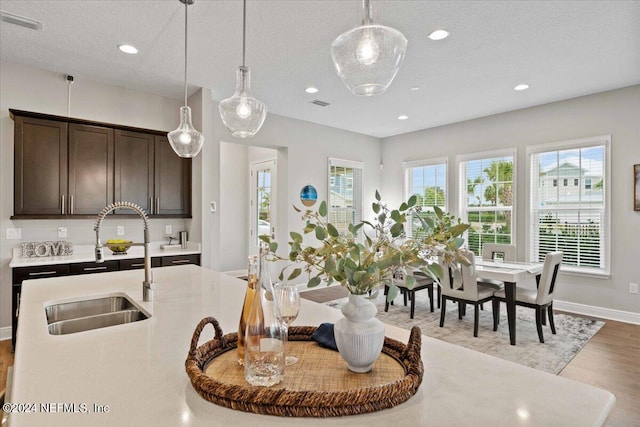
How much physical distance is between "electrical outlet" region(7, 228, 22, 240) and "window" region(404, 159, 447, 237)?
543cm

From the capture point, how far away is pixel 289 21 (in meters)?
2.86

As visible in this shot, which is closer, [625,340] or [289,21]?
[289,21]

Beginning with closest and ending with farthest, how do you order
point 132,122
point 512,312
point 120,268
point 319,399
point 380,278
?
1. point 319,399
2. point 380,278
3. point 512,312
4. point 120,268
5. point 132,122

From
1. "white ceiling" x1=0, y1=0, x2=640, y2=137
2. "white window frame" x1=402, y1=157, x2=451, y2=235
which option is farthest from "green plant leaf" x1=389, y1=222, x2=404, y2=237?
"white window frame" x1=402, y1=157, x2=451, y2=235

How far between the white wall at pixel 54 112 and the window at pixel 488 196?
186 inches

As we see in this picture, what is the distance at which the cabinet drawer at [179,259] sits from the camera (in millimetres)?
4127

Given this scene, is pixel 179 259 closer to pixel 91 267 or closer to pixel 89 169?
pixel 91 267

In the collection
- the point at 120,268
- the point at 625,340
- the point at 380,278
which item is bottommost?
the point at 625,340

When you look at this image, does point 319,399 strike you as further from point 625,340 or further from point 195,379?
point 625,340

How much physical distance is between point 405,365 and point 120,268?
365 centimetres

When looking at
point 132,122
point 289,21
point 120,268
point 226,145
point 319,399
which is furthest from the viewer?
point 226,145

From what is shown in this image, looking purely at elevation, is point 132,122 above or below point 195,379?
above

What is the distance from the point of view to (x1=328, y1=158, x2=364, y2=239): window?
21.2 feet

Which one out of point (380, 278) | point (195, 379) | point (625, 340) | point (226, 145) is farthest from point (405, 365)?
point (226, 145)
